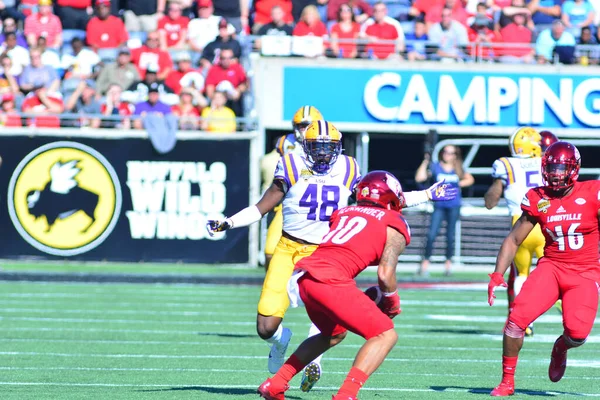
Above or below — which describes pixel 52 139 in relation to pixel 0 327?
above

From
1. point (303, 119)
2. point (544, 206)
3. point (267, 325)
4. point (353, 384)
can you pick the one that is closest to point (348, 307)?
point (353, 384)

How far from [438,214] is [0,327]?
300 inches

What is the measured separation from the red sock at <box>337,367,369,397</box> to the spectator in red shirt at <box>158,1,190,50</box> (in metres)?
13.6

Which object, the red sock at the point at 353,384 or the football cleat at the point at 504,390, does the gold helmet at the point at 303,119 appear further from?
the red sock at the point at 353,384

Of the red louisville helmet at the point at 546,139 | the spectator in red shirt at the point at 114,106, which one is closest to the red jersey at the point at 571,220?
the red louisville helmet at the point at 546,139

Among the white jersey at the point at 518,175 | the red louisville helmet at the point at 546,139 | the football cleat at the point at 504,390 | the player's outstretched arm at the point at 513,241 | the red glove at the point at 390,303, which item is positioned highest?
the red louisville helmet at the point at 546,139

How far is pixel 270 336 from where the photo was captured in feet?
24.0

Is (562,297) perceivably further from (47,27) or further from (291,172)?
(47,27)

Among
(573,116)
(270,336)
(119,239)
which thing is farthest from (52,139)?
(270,336)

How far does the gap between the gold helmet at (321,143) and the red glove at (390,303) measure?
1386 millimetres

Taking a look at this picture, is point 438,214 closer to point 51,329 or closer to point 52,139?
point 52,139

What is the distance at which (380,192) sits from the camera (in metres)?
6.16

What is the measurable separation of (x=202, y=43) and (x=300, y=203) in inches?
465

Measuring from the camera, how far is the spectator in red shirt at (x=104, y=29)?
18.6 metres
